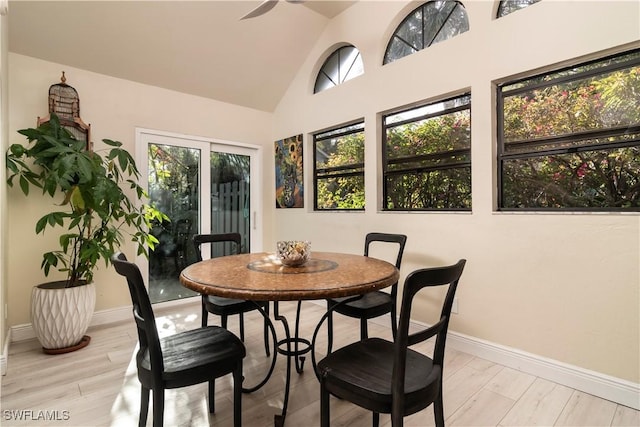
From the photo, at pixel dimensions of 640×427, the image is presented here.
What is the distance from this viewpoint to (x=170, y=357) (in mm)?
1386

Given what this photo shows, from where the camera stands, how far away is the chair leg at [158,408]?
122 cm

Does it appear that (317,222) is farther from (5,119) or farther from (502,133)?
(5,119)

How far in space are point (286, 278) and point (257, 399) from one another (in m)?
0.93

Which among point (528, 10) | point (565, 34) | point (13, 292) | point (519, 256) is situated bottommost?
point (13, 292)

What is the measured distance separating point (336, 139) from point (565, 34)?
7.25 ft

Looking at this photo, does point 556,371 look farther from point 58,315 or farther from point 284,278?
point 58,315

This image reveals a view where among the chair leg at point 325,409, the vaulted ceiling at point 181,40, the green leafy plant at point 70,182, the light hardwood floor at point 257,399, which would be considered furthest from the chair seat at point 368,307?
the vaulted ceiling at point 181,40

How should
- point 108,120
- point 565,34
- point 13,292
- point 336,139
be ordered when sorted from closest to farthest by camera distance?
point 565,34, point 13,292, point 108,120, point 336,139

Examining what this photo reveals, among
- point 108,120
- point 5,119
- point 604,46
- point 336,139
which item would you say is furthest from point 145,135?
point 604,46

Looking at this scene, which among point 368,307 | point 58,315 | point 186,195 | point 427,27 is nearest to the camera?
point 368,307

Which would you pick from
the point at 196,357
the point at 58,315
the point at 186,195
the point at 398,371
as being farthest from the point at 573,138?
the point at 58,315

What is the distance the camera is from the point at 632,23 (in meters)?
1.78

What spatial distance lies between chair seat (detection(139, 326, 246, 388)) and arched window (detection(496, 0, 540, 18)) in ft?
9.53

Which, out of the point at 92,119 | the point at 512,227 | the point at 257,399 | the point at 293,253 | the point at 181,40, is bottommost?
the point at 257,399
